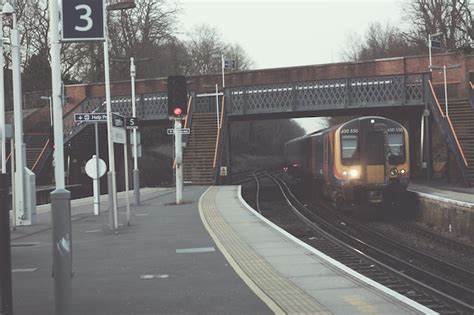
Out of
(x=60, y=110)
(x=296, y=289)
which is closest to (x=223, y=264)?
(x=296, y=289)

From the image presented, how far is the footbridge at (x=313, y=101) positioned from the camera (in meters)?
31.7

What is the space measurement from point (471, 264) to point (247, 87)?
2534 centimetres

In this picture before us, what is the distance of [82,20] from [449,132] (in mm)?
24994

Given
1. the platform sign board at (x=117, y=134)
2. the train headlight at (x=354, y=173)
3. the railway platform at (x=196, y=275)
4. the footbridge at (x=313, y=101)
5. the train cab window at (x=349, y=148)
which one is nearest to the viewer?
the railway platform at (x=196, y=275)

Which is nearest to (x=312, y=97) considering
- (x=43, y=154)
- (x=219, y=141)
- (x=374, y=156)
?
(x=219, y=141)

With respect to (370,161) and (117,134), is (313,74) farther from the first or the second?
(117,134)

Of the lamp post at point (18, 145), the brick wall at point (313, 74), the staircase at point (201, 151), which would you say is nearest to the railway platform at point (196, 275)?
the lamp post at point (18, 145)

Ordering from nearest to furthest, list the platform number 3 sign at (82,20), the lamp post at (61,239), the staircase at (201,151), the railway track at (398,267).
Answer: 1. the lamp post at (61,239)
2. the platform number 3 sign at (82,20)
3. the railway track at (398,267)
4. the staircase at (201,151)

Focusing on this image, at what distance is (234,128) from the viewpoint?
78.4m

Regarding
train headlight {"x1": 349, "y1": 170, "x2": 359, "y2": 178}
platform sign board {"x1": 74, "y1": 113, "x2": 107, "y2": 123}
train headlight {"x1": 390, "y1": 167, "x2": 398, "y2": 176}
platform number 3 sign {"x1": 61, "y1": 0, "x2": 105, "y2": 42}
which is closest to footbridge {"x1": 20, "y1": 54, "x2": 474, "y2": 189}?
train headlight {"x1": 390, "y1": 167, "x2": 398, "y2": 176}

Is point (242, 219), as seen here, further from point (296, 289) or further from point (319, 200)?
point (319, 200)

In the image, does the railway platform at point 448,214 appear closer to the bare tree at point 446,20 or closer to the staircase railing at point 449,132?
the staircase railing at point 449,132

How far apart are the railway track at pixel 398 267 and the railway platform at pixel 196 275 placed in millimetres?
977

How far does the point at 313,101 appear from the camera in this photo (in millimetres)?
35062
